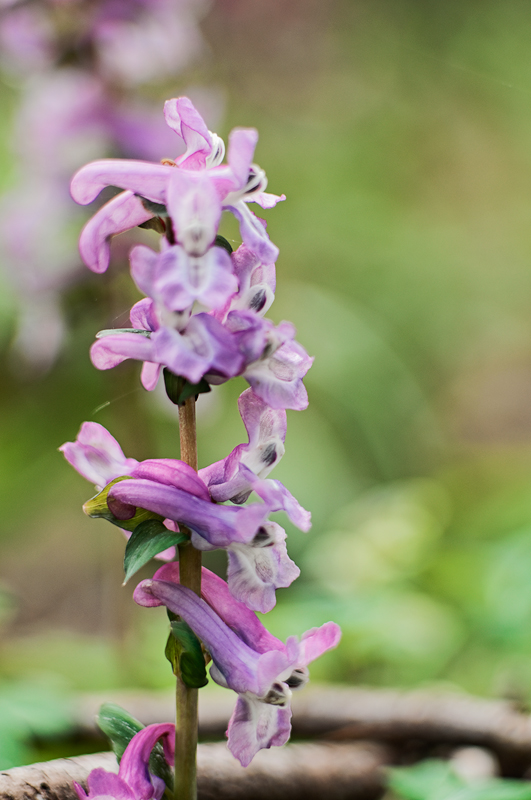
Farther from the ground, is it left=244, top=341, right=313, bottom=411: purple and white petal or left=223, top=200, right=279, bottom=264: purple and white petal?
left=223, top=200, right=279, bottom=264: purple and white petal

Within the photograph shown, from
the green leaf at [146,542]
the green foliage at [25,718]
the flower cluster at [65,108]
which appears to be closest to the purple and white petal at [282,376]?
the green leaf at [146,542]

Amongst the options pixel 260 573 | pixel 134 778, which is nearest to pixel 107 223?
pixel 260 573

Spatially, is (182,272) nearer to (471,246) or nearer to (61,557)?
(61,557)

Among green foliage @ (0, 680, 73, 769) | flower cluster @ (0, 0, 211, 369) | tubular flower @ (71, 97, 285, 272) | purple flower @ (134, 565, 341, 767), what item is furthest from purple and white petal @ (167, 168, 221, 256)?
flower cluster @ (0, 0, 211, 369)

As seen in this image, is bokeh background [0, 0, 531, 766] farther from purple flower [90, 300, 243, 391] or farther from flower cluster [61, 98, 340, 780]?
purple flower [90, 300, 243, 391]

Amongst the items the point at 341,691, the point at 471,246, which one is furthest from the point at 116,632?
the point at 471,246

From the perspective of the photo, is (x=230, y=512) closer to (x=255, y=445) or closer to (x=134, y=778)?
(x=255, y=445)

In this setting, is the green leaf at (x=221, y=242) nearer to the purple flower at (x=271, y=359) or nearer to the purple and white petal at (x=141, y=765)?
the purple flower at (x=271, y=359)
